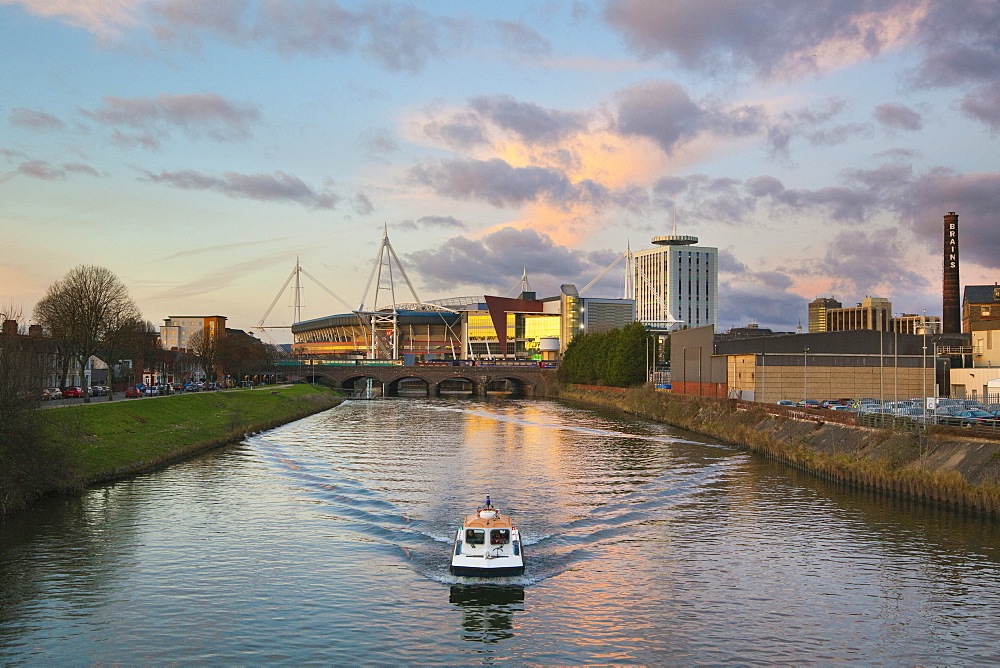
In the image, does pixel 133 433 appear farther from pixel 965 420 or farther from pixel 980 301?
pixel 980 301

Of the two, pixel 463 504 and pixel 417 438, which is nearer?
pixel 463 504

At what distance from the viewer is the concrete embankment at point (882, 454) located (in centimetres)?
4688

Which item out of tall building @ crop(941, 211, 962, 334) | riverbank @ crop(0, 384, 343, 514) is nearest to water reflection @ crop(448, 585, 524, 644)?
riverbank @ crop(0, 384, 343, 514)

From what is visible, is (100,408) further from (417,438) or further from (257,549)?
(257,549)

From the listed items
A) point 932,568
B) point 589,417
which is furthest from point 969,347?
point 932,568

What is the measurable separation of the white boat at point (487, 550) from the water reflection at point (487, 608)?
0.75 meters

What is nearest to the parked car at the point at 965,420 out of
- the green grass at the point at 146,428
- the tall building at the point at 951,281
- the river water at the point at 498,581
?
the river water at the point at 498,581

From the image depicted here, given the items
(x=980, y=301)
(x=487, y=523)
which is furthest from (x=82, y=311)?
(x=980, y=301)

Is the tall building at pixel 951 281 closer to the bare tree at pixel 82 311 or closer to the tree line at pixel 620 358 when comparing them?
the tree line at pixel 620 358

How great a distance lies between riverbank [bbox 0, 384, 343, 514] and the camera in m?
53.6

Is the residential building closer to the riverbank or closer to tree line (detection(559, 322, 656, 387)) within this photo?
tree line (detection(559, 322, 656, 387))

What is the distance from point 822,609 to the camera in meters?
32.2

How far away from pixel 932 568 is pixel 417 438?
214 ft

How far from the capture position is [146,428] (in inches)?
3118
